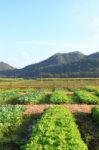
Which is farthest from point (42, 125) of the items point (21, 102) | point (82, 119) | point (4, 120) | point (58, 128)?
point (21, 102)

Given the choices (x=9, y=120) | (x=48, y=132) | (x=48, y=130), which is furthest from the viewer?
(x=9, y=120)

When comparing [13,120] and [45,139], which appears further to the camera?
[13,120]

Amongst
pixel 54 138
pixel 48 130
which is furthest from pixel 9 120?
pixel 54 138

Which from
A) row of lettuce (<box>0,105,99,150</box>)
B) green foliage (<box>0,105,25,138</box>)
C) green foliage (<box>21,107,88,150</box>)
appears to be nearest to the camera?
green foliage (<box>21,107,88,150</box>)

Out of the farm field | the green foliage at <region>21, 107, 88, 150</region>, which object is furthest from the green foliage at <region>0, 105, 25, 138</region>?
the green foliage at <region>21, 107, 88, 150</region>

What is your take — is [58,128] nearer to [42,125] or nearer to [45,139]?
[42,125]

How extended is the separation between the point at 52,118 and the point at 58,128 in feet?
10.1

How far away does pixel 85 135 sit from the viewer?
830 inches

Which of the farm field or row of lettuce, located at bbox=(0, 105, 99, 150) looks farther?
the farm field

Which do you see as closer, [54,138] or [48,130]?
[54,138]

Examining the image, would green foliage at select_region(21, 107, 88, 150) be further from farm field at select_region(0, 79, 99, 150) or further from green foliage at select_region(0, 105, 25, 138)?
green foliage at select_region(0, 105, 25, 138)

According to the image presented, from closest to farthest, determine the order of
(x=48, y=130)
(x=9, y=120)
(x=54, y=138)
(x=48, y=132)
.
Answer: (x=54, y=138), (x=48, y=132), (x=48, y=130), (x=9, y=120)

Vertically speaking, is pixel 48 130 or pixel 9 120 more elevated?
pixel 48 130

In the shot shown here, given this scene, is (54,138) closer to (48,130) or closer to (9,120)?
(48,130)
